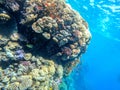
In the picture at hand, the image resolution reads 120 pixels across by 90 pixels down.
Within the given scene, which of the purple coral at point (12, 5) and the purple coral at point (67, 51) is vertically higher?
the purple coral at point (12, 5)

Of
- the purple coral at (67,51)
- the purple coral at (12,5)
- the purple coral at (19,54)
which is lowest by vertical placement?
the purple coral at (19,54)

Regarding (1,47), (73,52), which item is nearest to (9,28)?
(1,47)

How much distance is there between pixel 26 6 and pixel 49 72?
8.93 feet

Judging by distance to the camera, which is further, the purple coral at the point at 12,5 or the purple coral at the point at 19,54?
the purple coral at the point at 19,54

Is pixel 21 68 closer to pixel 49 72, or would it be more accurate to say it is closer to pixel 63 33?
pixel 49 72

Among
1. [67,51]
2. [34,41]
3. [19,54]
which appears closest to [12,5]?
[34,41]

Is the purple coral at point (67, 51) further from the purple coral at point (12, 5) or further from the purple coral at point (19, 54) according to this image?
the purple coral at point (12, 5)

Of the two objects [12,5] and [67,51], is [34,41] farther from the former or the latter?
[12,5]

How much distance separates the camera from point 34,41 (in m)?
7.96

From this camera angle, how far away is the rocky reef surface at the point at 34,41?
23.8 feet

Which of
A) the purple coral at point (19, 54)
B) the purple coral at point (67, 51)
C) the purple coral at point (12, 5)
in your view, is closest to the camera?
the purple coral at point (12, 5)

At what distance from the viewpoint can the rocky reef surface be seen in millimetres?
7242

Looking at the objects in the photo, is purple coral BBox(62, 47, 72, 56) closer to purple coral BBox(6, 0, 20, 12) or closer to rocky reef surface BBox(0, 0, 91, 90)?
rocky reef surface BBox(0, 0, 91, 90)

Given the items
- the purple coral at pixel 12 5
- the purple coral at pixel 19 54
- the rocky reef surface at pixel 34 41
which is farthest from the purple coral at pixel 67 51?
the purple coral at pixel 12 5
